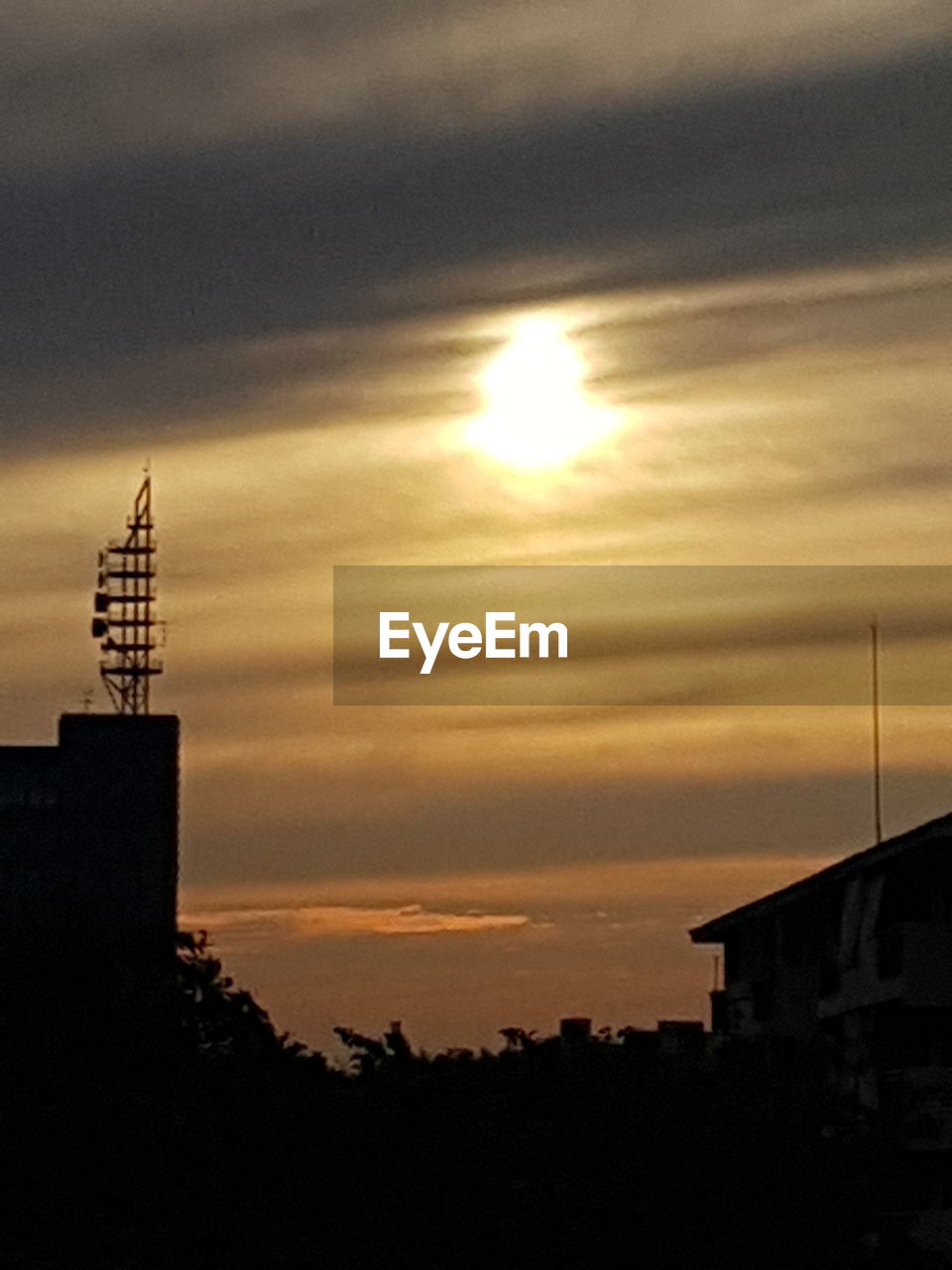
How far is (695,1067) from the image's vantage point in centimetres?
5159

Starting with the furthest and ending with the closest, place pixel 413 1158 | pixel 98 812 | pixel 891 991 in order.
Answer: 1. pixel 98 812
2. pixel 891 991
3. pixel 413 1158

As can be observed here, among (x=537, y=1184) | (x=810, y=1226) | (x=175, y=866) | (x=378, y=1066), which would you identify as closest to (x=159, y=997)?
(x=378, y=1066)

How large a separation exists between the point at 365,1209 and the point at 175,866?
11587 centimetres

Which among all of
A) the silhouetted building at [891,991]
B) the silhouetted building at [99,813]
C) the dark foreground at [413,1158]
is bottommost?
the dark foreground at [413,1158]

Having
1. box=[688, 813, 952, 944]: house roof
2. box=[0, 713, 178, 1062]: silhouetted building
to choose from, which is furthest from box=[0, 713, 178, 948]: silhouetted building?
box=[688, 813, 952, 944]: house roof

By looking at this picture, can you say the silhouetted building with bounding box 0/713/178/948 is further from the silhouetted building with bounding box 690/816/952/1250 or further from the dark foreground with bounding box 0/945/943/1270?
the dark foreground with bounding box 0/945/943/1270

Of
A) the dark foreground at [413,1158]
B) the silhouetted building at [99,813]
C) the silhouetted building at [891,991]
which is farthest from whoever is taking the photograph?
the silhouetted building at [99,813]

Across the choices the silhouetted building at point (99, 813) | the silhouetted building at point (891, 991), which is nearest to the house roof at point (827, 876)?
the silhouetted building at point (891, 991)

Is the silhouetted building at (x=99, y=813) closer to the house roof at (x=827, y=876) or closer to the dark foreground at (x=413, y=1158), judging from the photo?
the house roof at (x=827, y=876)

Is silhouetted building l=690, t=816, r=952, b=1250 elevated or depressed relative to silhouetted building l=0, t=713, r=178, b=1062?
depressed

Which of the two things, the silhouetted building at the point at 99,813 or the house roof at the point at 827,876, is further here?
the silhouetted building at the point at 99,813

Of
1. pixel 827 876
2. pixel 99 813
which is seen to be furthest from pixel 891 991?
pixel 99 813

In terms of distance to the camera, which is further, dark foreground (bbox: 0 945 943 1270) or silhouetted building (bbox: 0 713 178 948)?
silhouetted building (bbox: 0 713 178 948)

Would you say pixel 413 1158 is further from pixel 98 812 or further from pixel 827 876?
pixel 98 812
